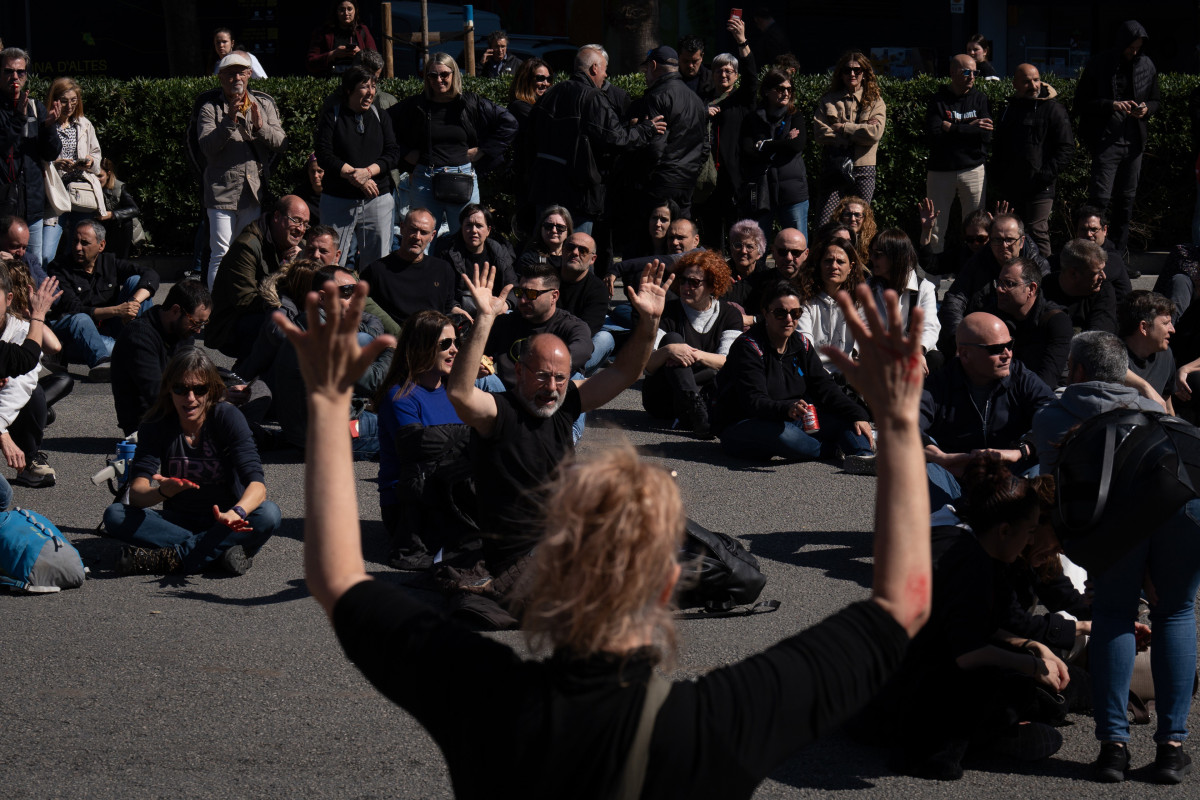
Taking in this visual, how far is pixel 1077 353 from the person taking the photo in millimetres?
5738

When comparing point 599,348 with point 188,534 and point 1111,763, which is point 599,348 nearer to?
point 188,534

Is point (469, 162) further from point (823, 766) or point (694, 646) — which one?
point (823, 766)

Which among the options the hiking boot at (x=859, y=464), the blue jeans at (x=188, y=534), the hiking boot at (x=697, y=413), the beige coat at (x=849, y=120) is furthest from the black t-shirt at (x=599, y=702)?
the beige coat at (x=849, y=120)

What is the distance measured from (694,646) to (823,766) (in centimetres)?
114

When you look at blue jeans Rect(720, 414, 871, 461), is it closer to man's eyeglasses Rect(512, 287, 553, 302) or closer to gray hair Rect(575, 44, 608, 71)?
man's eyeglasses Rect(512, 287, 553, 302)

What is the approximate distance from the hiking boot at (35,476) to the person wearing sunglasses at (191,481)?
5.60ft

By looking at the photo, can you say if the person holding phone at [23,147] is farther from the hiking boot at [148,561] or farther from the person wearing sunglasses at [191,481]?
the hiking boot at [148,561]

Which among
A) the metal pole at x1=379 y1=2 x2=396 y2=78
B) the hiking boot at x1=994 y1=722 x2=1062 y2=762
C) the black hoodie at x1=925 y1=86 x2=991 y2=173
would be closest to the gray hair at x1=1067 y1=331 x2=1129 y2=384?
the hiking boot at x1=994 y1=722 x2=1062 y2=762

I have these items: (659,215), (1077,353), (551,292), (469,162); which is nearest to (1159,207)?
(659,215)

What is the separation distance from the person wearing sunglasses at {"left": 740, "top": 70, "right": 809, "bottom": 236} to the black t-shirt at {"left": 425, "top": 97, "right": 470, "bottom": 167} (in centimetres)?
248

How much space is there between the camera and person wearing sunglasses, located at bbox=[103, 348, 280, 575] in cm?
682

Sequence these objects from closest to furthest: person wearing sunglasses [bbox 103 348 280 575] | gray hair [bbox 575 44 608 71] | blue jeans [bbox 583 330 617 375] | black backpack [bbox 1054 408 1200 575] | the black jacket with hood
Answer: black backpack [bbox 1054 408 1200 575] → person wearing sunglasses [bbox 103 348 280 575] → blue jeans [bbox 583 330 617 375] → gray hair [bbox 575 44 608 71] → the black jacket with hood

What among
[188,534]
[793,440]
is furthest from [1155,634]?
[188,534]

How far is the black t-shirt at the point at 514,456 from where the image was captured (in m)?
5.81
